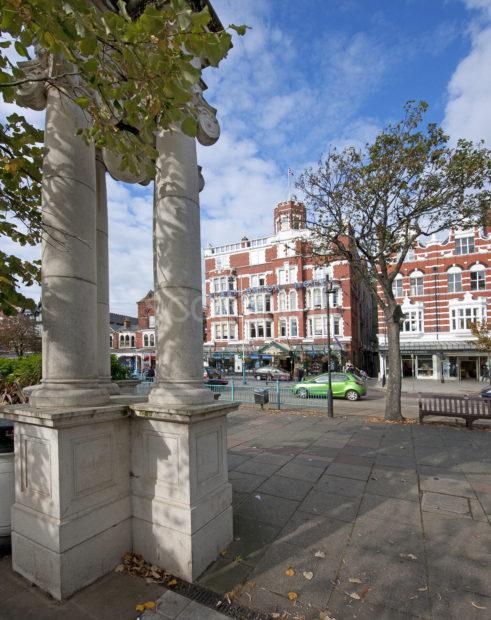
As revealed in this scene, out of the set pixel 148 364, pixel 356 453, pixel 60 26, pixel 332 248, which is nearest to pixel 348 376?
pixel 332 248

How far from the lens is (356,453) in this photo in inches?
288

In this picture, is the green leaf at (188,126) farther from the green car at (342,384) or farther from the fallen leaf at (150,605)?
the green car at (342,384)

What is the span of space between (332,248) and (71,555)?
42.5 feet

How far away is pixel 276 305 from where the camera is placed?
43094 mm

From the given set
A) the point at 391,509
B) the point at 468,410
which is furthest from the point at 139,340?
the point at 391,509

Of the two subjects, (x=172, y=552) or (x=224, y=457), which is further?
(x=224, y=457)

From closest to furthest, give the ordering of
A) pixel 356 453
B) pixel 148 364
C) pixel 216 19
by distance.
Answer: pixel 216 19, pixel 356 453, pixel 148 364

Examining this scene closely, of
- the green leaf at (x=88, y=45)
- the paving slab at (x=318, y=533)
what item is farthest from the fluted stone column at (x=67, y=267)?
the paving slab at (x=318, y=533)

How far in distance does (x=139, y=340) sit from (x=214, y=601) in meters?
57.3

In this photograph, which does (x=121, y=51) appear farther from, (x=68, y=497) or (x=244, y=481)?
(x=244, y=481)

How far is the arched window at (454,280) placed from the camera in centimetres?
3391

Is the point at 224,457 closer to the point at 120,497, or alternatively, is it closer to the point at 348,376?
the point at 120,497

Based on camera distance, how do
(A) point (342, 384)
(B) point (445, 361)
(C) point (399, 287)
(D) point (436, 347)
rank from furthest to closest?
A: (C) point (399, 287) < (B) point (445, 361) < (D) point (436, 347) < (A) point (342, 384)

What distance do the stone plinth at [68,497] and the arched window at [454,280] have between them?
123ft
